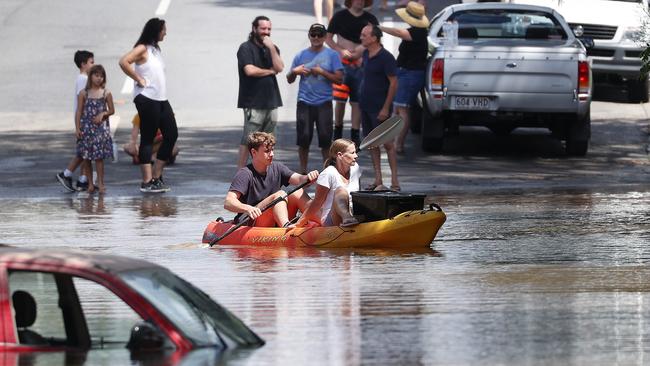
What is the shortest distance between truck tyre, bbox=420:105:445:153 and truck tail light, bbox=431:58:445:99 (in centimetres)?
54

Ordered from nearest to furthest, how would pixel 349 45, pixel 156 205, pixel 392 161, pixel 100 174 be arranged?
pixel 156 205
pixel 392 161
pixel 100 174
pixel 349 45

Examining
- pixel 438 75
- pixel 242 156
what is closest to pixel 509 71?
pixel 438 75

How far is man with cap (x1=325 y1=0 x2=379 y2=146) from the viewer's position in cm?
1991

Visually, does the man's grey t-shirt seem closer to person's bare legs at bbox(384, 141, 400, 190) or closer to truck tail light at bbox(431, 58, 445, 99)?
person's bare legs at bbox(384, 141, 400, 190)

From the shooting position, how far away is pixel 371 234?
522 inches

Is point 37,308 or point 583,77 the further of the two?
point 583,77

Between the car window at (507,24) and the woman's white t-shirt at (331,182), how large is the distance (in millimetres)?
7025

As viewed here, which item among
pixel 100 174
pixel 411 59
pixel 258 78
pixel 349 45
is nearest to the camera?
pixel 100 174

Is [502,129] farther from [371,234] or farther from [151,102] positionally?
[371,234]

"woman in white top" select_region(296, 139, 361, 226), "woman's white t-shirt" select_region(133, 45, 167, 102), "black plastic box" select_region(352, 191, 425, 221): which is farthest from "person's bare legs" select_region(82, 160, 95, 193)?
"black plastic box" select_region(352, 191, 425, 221)

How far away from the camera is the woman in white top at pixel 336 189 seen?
13.5m

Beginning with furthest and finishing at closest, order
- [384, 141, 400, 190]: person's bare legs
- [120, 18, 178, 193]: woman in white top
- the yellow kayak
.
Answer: [120, 18, 178, 193]: woman in white top → [384, 141, 400, 190]: person's bare legs → the yellow kayak

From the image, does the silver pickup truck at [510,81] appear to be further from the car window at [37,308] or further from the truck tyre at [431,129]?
the car window at [37,308]

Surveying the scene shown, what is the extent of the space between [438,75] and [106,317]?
12292 mm
